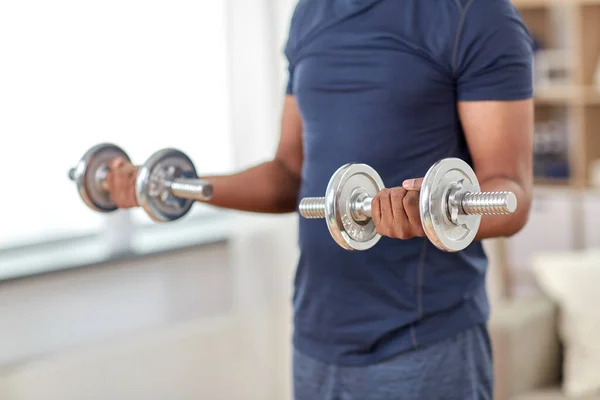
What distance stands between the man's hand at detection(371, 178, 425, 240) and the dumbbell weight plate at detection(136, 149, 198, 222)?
50 cm

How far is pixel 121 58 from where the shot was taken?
2.43 meters

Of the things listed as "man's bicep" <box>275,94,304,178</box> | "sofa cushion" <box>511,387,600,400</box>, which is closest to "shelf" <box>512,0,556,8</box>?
"sofa cushion" <box>511,387,600,400</box>

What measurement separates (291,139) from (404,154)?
1.05 feet

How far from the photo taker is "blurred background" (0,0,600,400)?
225 cm

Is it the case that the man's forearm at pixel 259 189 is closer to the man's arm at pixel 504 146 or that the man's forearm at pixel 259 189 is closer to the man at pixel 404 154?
the man at pixel 404 154

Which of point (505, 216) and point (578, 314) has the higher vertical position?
point (505, 216)

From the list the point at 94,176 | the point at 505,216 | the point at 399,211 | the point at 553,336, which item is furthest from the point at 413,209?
the point at 553,336

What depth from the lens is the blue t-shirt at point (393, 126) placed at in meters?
1.23

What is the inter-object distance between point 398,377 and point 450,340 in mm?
92

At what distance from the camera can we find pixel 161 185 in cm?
144

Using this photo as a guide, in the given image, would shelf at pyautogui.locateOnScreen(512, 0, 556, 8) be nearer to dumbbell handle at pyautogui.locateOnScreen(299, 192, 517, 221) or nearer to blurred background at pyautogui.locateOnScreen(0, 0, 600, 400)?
blurred background at pyautogui.locateOnScreen(0, 0, 600, 400)

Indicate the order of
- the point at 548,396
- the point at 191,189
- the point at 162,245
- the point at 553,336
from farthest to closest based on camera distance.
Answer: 1. the point at 162,245
2. the point at 553,336
3. the point at 548,396
4. the point at 191,189

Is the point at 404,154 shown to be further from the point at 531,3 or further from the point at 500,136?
the point at 531,3

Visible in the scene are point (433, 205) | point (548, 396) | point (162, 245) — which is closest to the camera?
point (433, 205)
